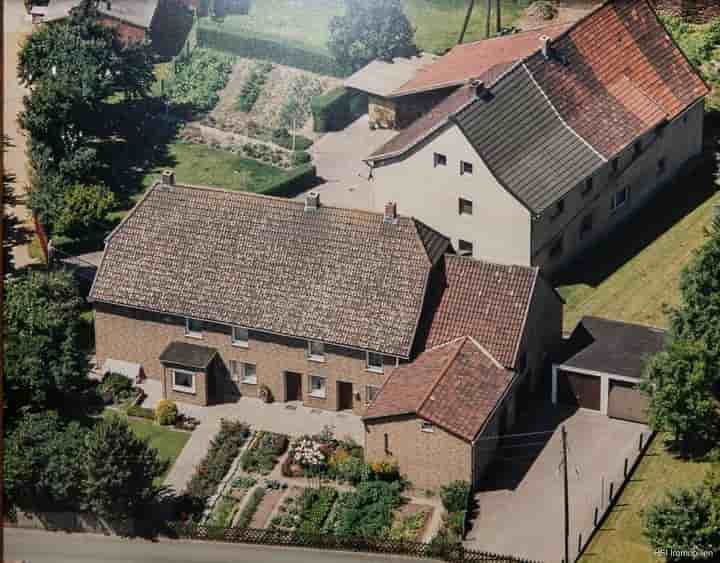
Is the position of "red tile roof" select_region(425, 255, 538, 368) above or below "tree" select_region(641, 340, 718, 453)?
above

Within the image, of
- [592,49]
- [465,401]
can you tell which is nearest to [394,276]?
[465,401]

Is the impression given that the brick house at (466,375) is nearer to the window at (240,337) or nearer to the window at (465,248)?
the window at (240,337)

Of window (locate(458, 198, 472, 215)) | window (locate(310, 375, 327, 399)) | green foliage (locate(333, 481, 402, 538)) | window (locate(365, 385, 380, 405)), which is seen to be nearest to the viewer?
green foliage (locate(333, 481, 402, 538))

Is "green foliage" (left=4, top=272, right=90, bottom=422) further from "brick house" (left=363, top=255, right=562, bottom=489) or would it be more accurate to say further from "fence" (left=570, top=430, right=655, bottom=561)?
"fence" (left=570, top=430, right=655, bottom=561)

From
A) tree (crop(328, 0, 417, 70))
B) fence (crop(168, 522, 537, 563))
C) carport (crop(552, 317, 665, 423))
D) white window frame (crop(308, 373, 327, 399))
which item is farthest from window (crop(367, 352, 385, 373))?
tree (crop(328, 0, 417, 70))

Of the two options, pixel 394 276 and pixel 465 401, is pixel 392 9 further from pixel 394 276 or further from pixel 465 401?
pixel 465 401

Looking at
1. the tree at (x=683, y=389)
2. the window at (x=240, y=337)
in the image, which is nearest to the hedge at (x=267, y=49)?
the window at (x=240, y=337)

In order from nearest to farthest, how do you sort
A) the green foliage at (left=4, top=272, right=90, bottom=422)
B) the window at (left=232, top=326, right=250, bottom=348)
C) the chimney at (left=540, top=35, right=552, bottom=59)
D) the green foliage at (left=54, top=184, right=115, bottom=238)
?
the green foliage at (left=4, top=272, right=90, bottom=422), the window at (left=232, top=326, right=250, bottom=348), the chimney at (left=540, top=35, right=552, bottom=59), the green foliage at (left=54, top=184, right=115, bottom=238)

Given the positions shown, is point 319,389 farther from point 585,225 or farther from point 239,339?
point 585,225
